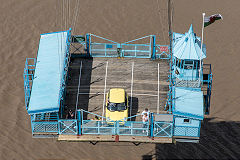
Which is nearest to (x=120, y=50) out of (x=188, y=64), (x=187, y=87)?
(x=188, y=64)

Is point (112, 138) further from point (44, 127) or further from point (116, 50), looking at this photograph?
point (116, 50)

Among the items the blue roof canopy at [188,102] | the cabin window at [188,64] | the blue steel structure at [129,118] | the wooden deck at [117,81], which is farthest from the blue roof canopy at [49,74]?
the cabin window at [188,64]

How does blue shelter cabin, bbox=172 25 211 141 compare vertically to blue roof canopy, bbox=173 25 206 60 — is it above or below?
below

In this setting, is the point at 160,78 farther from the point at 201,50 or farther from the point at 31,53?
the point at 31,53

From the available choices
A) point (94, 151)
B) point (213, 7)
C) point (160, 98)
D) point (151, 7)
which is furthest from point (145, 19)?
point (94, 151)

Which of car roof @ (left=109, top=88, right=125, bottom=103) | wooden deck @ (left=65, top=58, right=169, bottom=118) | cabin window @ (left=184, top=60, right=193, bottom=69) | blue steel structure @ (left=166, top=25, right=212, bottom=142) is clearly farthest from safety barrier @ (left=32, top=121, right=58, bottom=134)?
cabin window @ (left=184, top=60, right=193, bottom=69)

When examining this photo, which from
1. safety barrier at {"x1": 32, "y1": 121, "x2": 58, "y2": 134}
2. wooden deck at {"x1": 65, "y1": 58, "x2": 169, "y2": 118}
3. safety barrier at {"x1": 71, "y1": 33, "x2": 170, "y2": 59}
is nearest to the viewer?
safety barrier at {"x1": 32, "y1": 121, "x2": 58, "y2": 134}

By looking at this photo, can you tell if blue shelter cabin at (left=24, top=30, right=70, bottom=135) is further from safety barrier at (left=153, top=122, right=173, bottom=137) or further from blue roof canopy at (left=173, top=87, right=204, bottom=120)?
blue roof canopy at (left=173, top=87, right=204, bottom=120)
